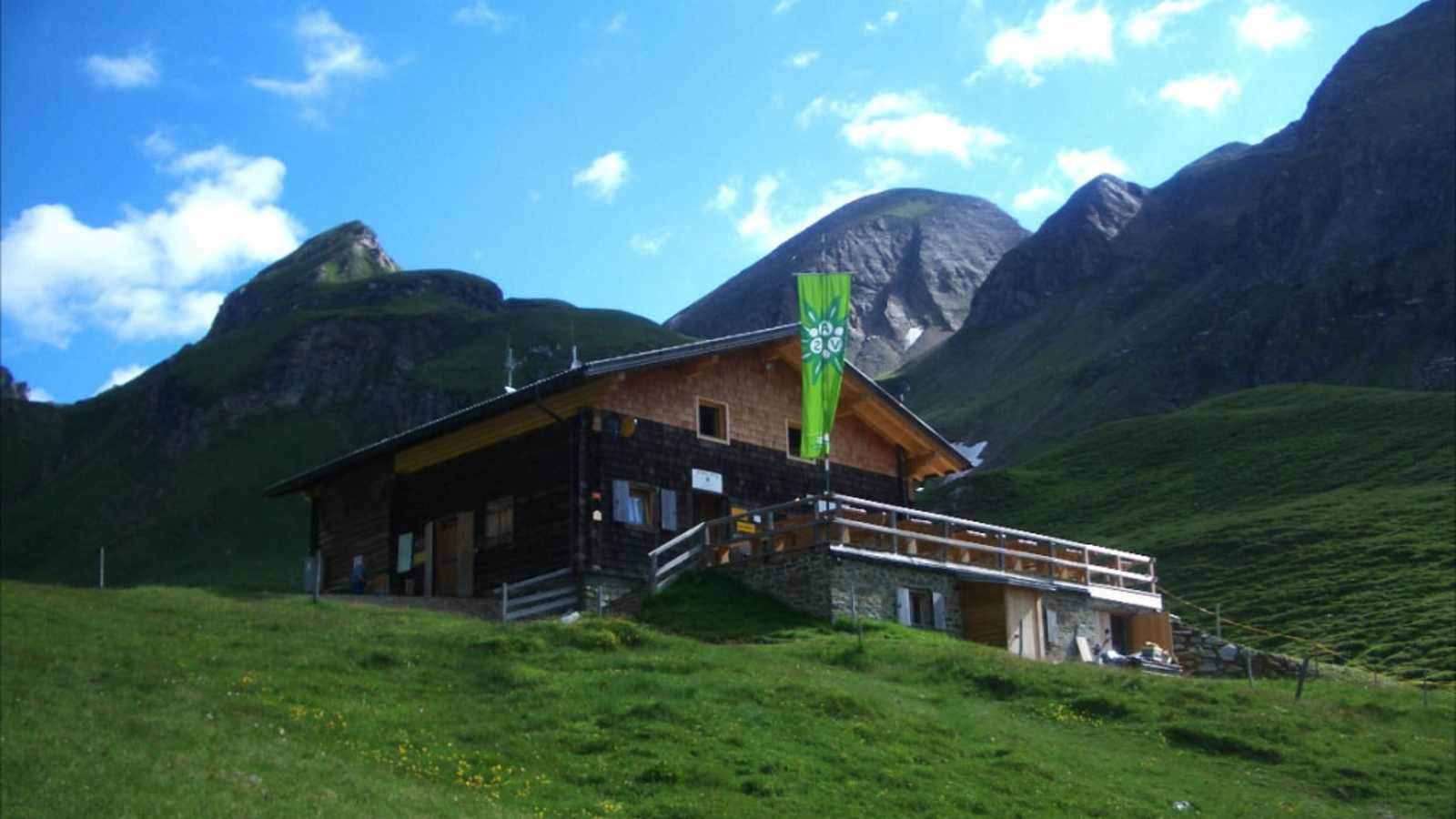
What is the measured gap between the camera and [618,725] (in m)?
22.3

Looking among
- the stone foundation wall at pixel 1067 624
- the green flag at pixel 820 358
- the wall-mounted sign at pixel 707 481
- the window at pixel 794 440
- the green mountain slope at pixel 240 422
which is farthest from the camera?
the green mountain slope at pixel 240 422

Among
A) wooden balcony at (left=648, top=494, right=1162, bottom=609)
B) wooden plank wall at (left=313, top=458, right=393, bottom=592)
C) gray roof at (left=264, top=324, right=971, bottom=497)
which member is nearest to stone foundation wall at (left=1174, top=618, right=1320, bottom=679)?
wooden balcony at (left=648, top=494, right=1162, bottom=609)

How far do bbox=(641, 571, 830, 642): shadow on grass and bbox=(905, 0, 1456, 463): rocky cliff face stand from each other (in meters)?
104

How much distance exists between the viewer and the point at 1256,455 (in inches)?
3221

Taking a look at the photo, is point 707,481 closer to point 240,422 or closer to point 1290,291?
point 240,422

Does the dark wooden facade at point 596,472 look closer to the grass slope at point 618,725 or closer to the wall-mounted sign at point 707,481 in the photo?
the wall-mounted sign at point 707,481

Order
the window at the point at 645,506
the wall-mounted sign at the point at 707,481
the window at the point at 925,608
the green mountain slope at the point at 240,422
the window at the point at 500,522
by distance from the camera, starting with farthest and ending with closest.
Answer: the green mountain slope at the point at 240,422 → the wall-mounted sign at the point at 707,481 → the window at the point at 500,522 → the window at the point at 645,506 → the window at the point at 925,608

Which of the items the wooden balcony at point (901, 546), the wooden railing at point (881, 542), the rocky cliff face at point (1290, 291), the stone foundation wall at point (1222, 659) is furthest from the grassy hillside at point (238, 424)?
the stone foundation wall at point (1222, 659)

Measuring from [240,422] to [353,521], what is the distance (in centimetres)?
9322

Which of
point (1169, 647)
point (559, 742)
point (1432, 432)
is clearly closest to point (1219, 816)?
point (559, 742)

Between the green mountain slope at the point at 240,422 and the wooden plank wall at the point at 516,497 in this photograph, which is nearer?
the wooden plank wall at the point at 516,497

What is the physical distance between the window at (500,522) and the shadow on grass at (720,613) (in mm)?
5901

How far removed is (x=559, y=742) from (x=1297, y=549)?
44183mm

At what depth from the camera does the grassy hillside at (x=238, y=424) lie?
109500 mm
